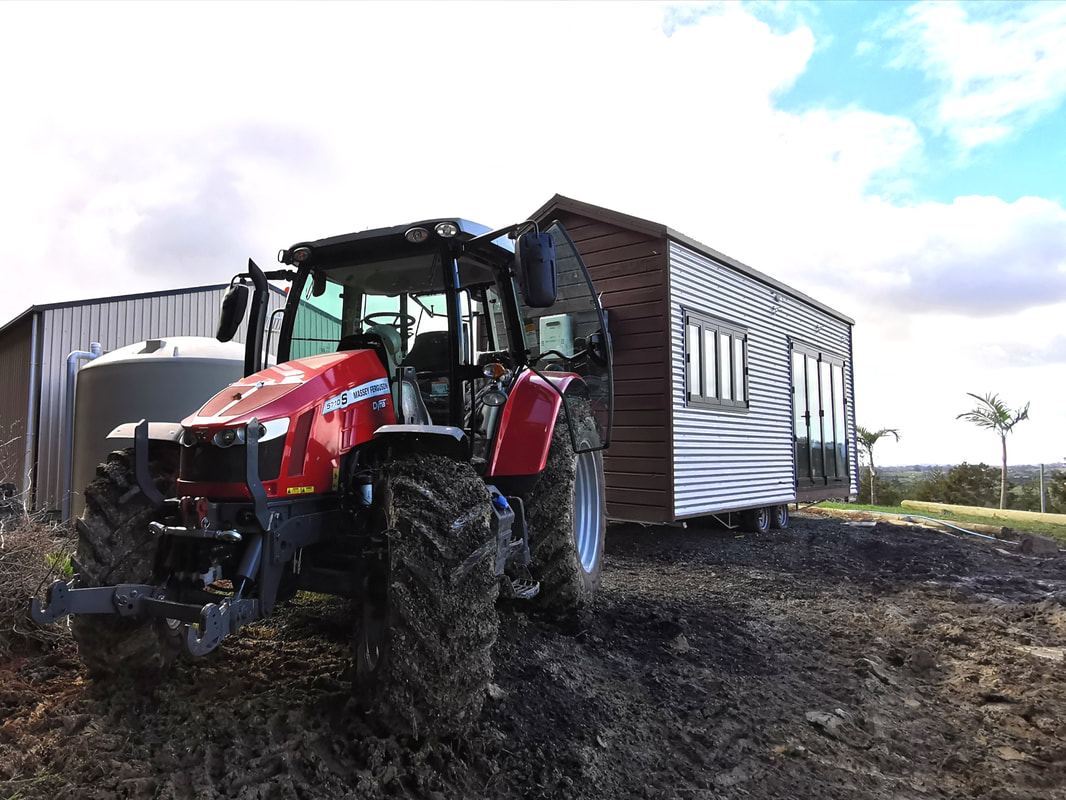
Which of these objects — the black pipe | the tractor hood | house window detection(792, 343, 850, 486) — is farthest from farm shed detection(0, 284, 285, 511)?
house window detection(792, 343, 850, 486)

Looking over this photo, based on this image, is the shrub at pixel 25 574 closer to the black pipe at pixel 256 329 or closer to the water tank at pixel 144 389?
the black pipe at pixel 256 329

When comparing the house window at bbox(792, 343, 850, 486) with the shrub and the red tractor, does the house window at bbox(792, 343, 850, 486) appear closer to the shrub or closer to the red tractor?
the red tractor

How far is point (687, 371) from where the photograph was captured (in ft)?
27.3

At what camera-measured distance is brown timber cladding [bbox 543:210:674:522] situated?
26.1 ft

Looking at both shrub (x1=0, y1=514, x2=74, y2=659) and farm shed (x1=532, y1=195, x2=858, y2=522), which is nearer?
shrub (x1=0, y1=514, x2=74, y2=659)

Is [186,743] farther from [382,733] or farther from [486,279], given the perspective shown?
[486,279]

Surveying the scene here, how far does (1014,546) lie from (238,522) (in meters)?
10.8

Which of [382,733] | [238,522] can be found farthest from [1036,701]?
[238,522]

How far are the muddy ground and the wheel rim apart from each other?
0.44 meters

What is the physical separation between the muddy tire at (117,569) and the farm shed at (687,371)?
17.4 feet

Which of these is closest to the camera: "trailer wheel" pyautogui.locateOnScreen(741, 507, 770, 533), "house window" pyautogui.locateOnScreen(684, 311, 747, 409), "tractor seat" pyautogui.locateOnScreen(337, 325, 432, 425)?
"tractor seat" pyautogui.locateOnScreen(337, 325, 432, 425)

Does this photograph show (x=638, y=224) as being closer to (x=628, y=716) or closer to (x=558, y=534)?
(x=558, y=534)

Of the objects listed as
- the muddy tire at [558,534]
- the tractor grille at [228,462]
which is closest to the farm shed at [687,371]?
the muddy tire at [558,534]

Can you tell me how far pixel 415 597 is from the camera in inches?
102
